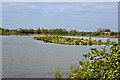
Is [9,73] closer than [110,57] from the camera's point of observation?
No

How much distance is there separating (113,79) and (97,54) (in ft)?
2.36

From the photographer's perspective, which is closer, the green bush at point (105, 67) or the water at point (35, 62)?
the green bush at point (105, 67)

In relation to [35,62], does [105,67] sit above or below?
above

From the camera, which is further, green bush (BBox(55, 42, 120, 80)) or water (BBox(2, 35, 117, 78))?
water (BBox(2, 35, 117, 78))

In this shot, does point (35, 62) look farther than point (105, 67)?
Yes

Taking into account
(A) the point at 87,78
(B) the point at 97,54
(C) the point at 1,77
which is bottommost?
(C) the point at 1,77

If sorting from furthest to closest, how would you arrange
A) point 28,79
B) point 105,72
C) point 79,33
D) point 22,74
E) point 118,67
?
point 79,33
point 22,74
point 28,79
point 105,72
point 118,67

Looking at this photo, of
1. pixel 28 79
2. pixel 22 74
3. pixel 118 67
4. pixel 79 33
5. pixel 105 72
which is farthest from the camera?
pixel 79 33

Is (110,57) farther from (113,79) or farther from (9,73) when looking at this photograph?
(9,73)

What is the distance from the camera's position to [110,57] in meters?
4.23

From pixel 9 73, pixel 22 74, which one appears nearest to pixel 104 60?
pixel 22 74

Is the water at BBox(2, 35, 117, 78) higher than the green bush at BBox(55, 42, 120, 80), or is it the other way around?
the green bush at BBox(55, 42, 120, 80)

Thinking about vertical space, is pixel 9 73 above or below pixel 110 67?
below

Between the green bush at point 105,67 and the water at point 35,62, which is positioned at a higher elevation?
the green bush at point 105,67
